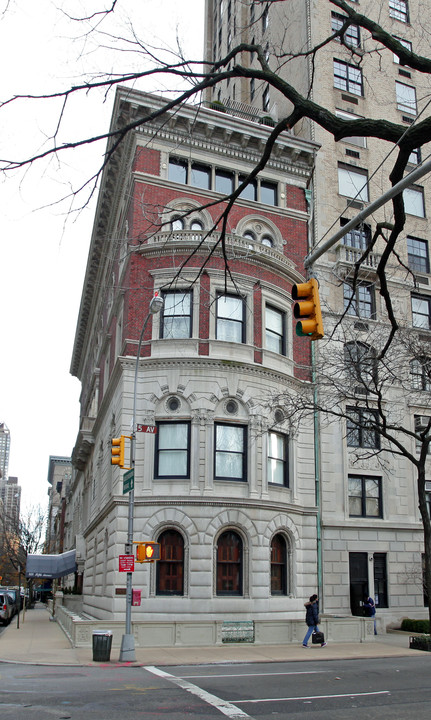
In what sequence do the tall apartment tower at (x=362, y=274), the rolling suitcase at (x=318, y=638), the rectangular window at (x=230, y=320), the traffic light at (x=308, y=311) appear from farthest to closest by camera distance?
the tall apartment tower at (x=362, y=274) → the rectangular window at (x=230, y=320) → the rolling suitcase at (x=318, y=638) → the traffic light at (x=308, y=311)

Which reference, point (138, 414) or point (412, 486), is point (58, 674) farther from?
point (412, 486)

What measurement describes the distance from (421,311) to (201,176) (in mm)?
13349

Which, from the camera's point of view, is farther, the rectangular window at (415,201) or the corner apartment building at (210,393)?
the rectangular window at (415,201)

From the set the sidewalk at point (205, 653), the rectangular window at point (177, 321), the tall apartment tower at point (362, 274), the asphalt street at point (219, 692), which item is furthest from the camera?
the tall apartment tower at point (362, 274)

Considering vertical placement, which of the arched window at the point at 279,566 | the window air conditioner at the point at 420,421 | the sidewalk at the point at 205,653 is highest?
the window air conditioner at the point at 420,421

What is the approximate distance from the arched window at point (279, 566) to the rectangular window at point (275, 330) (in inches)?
295

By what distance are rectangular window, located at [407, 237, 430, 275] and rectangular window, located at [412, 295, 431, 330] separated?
172 centimetres

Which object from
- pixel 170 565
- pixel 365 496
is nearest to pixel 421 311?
pixel 365 496

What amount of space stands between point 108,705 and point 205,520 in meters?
12.6

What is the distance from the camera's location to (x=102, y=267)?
41812 millimetres

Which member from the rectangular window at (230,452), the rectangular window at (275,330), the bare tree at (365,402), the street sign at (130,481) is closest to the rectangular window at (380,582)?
the bare tree at (365,402)

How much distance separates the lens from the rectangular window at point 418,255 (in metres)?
35.2

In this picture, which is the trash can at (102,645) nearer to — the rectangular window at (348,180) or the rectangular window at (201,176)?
the rectangular window at (201,176)

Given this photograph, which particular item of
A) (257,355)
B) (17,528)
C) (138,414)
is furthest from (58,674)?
(17,528)
